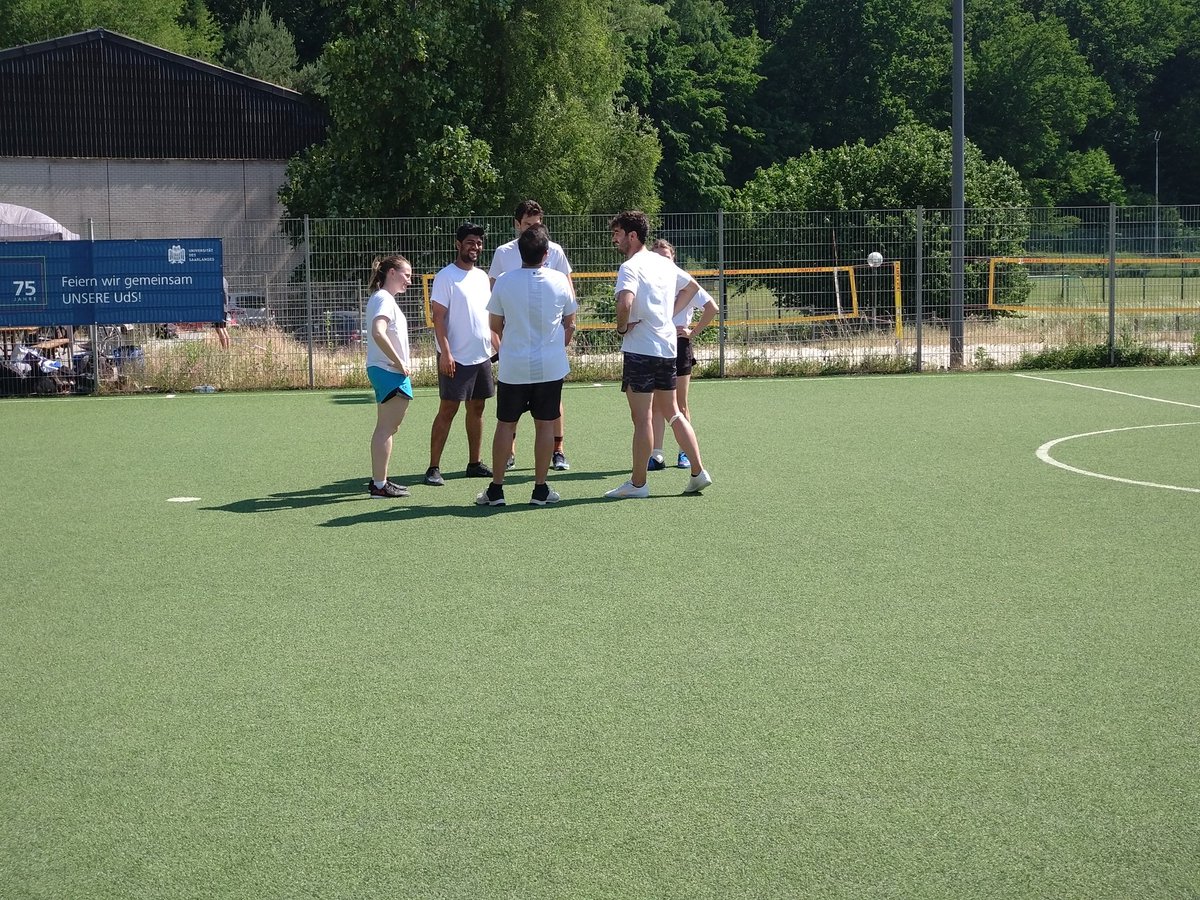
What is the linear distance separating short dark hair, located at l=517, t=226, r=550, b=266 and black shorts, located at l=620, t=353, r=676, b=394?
3.14 feet

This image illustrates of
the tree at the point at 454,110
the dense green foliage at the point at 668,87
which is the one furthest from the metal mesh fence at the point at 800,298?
the tree at the point at 454,110

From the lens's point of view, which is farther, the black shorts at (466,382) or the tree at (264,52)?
the tree at (264,52)

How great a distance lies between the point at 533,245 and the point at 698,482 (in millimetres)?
2029

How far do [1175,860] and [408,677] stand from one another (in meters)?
2.94

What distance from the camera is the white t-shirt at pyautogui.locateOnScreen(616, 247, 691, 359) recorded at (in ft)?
32.0

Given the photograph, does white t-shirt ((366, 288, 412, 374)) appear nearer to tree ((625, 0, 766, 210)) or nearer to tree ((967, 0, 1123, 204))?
tree ((625, 0, 766, 210))

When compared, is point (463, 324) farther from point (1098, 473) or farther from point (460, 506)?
point (1098, 473)

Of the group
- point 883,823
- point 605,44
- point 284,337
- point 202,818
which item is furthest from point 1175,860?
point 605,44

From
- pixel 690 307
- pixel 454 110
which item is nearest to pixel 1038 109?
pixel 454 110

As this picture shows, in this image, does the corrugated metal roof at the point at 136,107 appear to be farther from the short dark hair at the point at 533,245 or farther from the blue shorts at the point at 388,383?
the short dark hair at the point at 533,245

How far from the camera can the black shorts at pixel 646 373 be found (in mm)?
9859

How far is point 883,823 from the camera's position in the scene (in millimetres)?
4227

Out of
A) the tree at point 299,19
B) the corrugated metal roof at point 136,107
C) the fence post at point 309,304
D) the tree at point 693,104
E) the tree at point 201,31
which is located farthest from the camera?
the tree at point 693,104

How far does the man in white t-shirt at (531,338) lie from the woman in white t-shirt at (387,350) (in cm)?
75
